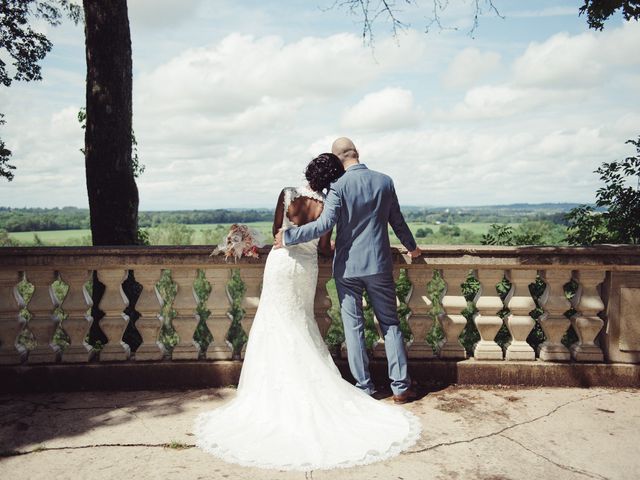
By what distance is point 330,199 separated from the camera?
418 centimetres

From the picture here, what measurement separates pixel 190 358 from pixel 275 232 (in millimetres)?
1505

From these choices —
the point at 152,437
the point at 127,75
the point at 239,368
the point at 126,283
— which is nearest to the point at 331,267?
the point at 239,368

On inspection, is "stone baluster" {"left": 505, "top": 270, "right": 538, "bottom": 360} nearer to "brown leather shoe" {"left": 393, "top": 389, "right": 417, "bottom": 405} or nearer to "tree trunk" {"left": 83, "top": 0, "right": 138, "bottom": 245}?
"brown leather shoe" {"left": 393, "top": 389, "right": 417, "bottom": 405}

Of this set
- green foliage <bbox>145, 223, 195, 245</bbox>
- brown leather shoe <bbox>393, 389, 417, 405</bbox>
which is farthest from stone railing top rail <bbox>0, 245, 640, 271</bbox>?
green foliage <bbox>145, 223, 195, 245</bbox>

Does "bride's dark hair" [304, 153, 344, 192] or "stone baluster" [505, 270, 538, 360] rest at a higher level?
"bride's dark hair" [304, 153, 344, 192]

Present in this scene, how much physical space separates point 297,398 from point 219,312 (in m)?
1.30

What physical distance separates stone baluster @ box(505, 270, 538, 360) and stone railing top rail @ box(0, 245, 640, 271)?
15 centimetres

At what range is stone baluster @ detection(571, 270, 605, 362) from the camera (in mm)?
4730

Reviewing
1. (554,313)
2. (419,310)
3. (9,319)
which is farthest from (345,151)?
(9,319)

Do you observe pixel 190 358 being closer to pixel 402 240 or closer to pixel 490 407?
pixel 402 240

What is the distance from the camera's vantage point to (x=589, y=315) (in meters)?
4.79

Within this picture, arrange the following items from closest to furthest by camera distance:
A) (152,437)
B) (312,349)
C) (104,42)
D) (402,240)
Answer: (152,437) < (312,349) < (402,240) < (104,42)

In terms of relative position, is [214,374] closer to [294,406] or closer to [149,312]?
[149,312]

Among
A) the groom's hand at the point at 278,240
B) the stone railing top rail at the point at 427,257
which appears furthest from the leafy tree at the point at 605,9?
the groom's hand at the point at 278,240
